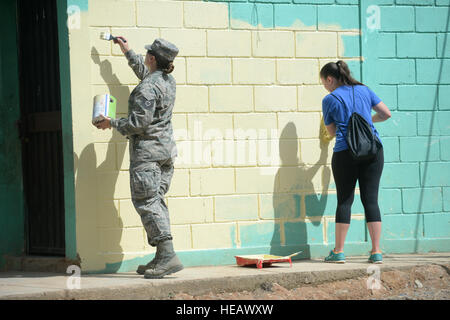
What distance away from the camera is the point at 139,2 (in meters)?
6.38

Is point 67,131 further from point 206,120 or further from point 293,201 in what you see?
point 293,201

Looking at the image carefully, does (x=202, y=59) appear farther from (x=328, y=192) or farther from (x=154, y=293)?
(x=154, y=293)

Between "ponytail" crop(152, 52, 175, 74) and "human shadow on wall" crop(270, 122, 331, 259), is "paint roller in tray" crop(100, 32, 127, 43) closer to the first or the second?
"ponytail" crop(152, 52, 175, 74)

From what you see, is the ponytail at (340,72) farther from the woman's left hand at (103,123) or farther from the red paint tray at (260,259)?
the woman's left hand at (103,123)

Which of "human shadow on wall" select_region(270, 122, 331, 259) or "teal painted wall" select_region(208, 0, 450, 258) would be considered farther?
"teal painted wall" select_region(208, 0, 450, 258)

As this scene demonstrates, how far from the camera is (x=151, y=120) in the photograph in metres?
5.70

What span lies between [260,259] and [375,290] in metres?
1.05

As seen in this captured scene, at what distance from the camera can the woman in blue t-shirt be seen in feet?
20.6

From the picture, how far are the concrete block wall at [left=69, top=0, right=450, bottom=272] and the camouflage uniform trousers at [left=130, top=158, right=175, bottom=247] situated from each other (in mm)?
622

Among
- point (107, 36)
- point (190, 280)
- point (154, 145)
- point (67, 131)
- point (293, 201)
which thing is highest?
point (107, 36)

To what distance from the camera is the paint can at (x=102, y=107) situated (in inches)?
225

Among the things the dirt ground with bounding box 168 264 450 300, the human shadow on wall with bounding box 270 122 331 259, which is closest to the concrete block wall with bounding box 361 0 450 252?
the human shadow on wall with bounding box 270 122 331 259

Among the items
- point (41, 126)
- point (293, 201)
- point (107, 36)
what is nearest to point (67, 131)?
point (41, 126)
